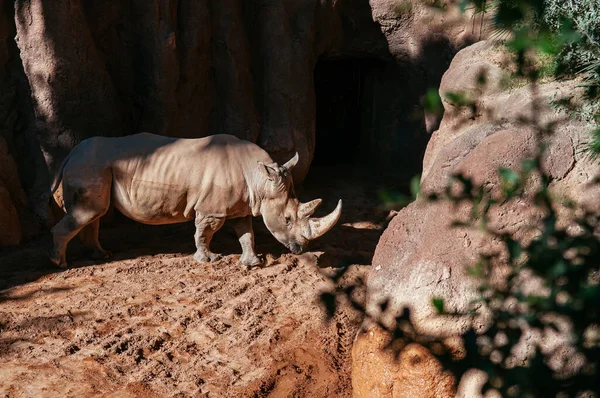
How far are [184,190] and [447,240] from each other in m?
3.54

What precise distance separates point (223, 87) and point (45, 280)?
3444mm

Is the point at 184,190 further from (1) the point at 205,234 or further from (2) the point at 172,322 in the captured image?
(2) the point at 172,322

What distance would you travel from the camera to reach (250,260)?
23.4 feet

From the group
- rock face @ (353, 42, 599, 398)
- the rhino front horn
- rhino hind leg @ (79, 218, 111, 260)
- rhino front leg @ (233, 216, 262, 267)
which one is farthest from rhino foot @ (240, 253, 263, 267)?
rock face @ (353, 42, 599, 398)

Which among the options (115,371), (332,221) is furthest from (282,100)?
(115,371)

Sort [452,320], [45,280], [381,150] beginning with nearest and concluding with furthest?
[452,320] → [45,280] → [381,150]

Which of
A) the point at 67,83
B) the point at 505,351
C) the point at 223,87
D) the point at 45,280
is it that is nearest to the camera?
the point at 505,351

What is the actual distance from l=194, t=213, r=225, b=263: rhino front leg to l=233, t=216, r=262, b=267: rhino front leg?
0.26 metres

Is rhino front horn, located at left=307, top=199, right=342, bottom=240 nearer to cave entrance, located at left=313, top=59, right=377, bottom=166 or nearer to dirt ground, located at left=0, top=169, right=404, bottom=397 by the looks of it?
dirt ground, located at left=0, top=169, right=404, bottom=397

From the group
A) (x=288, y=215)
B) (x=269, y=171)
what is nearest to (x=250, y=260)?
(x=288, y=215)

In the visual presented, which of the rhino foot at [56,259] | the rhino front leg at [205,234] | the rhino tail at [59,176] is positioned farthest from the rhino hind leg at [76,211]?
the rhino front leg at [205,234]

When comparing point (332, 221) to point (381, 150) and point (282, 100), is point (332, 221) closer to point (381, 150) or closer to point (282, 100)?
point (282, 100)

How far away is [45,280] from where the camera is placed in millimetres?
6539

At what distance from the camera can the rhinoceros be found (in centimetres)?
680
